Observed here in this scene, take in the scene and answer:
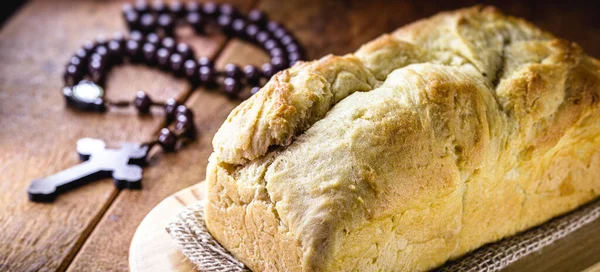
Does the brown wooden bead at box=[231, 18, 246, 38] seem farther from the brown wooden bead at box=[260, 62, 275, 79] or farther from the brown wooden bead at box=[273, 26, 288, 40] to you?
the brown wooden bead at box=[260, 62, 275, 79]

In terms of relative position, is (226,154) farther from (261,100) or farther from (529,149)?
(529,149)

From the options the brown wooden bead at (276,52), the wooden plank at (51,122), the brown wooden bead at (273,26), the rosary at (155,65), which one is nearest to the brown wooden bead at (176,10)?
the rosary at (155,65)

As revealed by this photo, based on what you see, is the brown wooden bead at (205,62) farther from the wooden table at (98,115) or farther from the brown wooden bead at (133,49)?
the brown wooden bead at (133,49)

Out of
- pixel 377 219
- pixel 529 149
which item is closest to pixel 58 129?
pixel 377 219

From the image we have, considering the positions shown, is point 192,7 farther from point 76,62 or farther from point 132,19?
point 76,62

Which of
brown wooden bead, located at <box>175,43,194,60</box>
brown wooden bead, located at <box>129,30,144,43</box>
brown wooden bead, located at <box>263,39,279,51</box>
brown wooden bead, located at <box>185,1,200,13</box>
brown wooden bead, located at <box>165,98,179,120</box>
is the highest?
brown wooden bead, located at <box>185,1,200,13</box>

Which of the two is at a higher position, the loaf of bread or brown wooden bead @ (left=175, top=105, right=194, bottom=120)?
the loaf of bread

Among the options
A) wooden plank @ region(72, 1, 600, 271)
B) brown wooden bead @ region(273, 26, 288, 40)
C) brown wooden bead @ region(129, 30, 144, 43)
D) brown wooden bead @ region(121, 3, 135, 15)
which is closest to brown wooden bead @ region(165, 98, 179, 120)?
wooden plank @ region(72, 1, 600, 271)
